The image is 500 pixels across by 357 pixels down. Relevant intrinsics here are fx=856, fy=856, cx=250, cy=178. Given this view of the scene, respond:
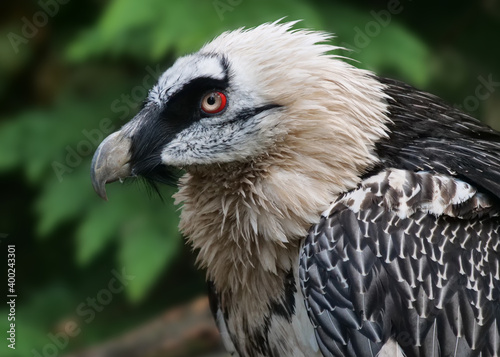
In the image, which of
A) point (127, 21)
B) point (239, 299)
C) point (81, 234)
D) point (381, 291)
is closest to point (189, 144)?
point (239, 299)

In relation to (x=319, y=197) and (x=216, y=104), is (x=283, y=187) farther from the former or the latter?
(x=216, y=104)

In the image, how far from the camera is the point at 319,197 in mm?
3518

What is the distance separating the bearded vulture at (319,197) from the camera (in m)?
3.36

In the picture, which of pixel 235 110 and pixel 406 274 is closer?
pixel 406 274

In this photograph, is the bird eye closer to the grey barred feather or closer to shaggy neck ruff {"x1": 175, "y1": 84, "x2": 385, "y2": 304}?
shaggy neck ruff {"x1": 175, "y1": 84, "x2": 385, "y2": 304}

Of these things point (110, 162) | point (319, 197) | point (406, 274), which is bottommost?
point (406, 274)

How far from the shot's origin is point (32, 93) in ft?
25.3

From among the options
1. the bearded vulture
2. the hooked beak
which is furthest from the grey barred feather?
the hooked beak

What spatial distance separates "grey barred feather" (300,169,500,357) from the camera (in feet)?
10.9

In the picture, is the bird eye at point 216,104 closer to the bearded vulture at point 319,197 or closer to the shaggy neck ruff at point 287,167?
the bearded vulture at point 319,197

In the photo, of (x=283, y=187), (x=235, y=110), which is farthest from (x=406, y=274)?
(x=235, y=110)

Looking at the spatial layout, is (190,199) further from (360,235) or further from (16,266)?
(16,266)

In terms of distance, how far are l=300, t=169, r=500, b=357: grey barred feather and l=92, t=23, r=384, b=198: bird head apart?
39 cm

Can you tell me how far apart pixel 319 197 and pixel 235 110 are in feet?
1.65
